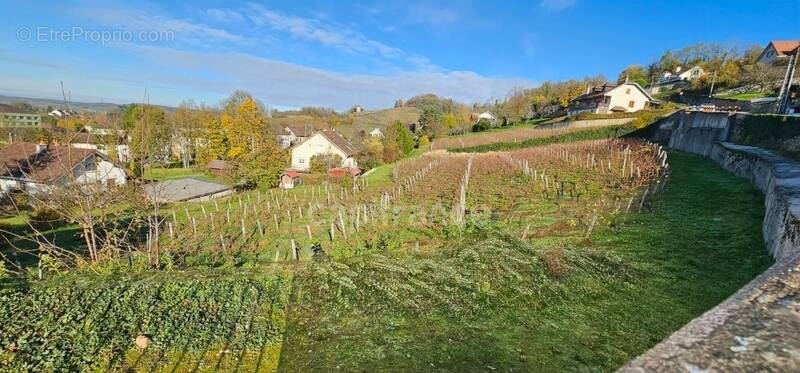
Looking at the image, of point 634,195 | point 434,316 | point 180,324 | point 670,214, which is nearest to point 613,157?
point 634,195

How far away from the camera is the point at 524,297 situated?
752cm

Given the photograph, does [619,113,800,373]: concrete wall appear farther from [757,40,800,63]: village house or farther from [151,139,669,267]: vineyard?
[757,40,800,63]: village house

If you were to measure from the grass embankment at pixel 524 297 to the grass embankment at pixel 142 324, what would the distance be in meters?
0.76

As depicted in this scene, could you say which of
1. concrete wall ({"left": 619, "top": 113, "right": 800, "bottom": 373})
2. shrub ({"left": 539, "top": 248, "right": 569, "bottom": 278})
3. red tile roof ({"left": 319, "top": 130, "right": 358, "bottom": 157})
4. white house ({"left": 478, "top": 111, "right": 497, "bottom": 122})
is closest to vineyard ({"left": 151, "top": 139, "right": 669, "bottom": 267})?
shrub ({"left": 539, "top": 248, "right": 569, "bottom": 278})

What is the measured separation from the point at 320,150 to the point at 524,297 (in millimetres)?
37984

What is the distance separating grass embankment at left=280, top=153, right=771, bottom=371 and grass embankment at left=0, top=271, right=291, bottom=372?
757mm

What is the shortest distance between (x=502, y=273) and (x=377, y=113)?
10793 cm

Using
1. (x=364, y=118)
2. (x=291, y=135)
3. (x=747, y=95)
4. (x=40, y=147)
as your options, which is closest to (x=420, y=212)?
(x=40, y=147)

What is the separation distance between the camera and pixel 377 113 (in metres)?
113

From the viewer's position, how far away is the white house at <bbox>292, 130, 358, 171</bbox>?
139 feet

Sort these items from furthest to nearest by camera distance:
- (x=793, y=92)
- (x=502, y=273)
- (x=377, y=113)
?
1. (x=377, y=113)
2. (x=793, y=92)
3. (x=502, y=273)

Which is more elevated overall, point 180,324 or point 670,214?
point 670,214

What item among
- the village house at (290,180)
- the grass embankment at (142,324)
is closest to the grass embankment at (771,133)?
the grass embankment at (142,324)

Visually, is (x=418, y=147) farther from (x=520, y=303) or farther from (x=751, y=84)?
(x=520, y=303)
